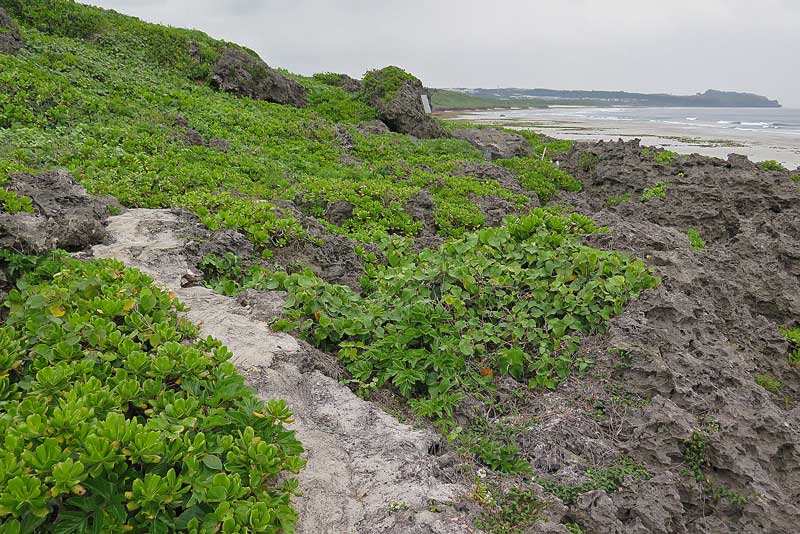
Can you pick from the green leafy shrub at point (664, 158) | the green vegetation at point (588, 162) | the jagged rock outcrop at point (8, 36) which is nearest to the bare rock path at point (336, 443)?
the jagged rock outcrop at point (8, 36)

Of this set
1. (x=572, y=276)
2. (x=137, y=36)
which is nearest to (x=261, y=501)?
(x=572, y=276)

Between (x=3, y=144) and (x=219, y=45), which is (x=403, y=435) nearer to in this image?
(x=3, y=144)

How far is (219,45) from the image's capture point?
22391mm

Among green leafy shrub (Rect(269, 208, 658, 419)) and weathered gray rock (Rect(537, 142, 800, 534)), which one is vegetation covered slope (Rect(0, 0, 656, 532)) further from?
weathered gray rock (Rect(537, 142, 800, 534))

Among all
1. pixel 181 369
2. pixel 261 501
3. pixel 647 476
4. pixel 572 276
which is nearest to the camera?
pixel 261 501

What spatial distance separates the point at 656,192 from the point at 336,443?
11.9m

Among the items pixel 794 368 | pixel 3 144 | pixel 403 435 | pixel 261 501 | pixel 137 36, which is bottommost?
pixel 794 368

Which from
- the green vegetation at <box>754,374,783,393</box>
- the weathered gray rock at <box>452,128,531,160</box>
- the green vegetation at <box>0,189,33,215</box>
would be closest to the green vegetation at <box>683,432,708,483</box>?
the green vegetation at <box>754,374,783,393</box>

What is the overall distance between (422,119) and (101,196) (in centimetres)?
1540

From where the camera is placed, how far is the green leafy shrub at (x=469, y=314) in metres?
4.85

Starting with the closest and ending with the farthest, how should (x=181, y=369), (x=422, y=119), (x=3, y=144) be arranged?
(x=181, y=369), (x=3, y=144), (x=422, y=119)

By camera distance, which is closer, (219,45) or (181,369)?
(181,369)

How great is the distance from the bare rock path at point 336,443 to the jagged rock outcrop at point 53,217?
1.16m

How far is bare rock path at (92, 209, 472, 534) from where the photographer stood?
320 cm
